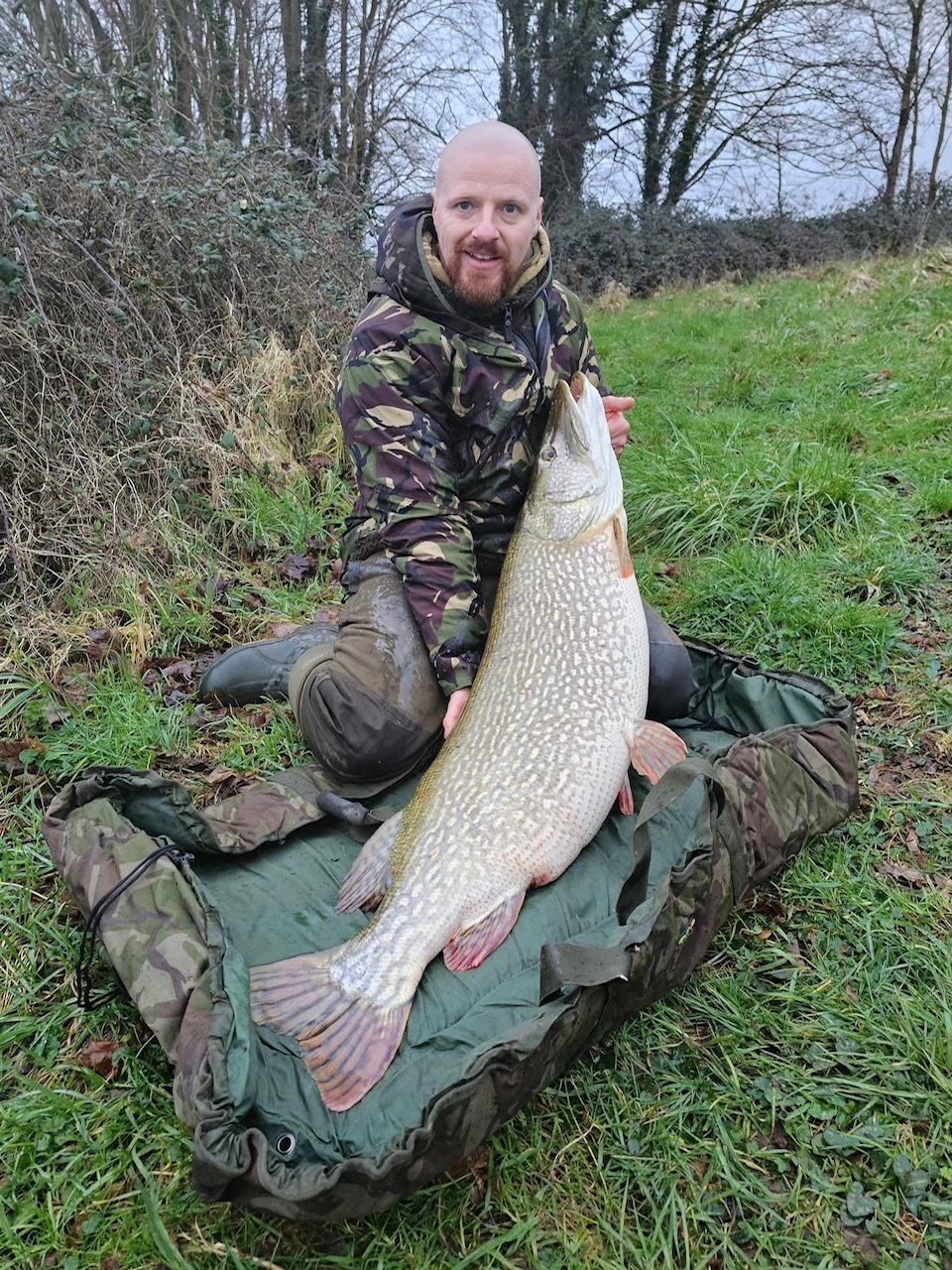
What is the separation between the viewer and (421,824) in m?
2.02

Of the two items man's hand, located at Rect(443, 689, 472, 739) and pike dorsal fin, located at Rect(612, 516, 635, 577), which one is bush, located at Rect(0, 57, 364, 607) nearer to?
man's hand, located at Rect(443, 689, 472, 739)

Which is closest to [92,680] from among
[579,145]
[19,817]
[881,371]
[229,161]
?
[19,817]

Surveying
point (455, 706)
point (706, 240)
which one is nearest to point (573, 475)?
point (455, 706)

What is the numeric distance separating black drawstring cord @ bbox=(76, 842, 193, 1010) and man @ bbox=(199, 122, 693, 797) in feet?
2.34

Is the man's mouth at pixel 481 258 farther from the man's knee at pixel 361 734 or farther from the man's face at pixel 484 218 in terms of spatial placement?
the man's knee at pixel 361 734

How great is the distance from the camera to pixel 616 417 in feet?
9.46

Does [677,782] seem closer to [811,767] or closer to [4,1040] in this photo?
[811,767]

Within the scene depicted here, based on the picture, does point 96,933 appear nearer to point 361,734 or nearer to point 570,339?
point 361,734

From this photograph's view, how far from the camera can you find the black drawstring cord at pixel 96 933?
1.86m

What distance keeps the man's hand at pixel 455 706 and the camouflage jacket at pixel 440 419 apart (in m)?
0.03

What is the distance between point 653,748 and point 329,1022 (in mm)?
1093

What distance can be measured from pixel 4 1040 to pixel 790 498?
3.36m

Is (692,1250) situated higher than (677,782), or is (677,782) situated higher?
(677,782)

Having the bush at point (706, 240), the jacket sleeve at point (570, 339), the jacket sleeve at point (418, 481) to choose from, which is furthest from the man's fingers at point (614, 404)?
the bush at point (706, 240)
